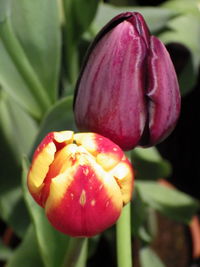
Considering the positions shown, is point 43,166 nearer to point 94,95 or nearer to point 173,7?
point 94,95

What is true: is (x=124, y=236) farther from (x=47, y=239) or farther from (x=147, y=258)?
(x=147, y=258)

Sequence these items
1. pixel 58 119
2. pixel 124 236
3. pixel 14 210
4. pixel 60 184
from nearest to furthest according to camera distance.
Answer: pixel 60 184 < pixel 124 236 < pixel 58 119 < pixel 14 210

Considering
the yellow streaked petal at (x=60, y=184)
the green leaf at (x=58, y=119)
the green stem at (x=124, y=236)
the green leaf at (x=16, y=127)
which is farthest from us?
the green leaf at (x=16, y=127)

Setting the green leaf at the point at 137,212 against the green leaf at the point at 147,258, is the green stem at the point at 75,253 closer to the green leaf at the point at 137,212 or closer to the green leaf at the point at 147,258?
the green leaf at the point at 137,212

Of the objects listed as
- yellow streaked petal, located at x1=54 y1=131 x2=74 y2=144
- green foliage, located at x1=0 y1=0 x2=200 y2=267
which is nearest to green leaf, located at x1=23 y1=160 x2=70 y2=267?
green foliage, located at x1=0 y1=0 x2=200 y2=267

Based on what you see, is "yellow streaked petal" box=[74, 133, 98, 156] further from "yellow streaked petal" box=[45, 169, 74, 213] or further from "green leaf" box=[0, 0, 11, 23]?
"green leaf" box=[0, 0, 11, 23]

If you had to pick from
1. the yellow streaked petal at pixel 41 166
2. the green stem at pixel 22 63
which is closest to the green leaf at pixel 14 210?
the green stem at pixel 22 63

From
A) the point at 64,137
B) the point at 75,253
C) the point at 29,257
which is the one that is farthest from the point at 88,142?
the point at 29,257

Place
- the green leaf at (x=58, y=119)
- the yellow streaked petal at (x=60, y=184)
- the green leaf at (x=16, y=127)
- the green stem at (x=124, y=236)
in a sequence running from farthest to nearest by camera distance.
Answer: the green leaf at (x=16, y=127) < the green leaf at (x=58, y=119) < the green stem at (x=124, y=236) < the yellow streaked petal at (x=60, y=184)
